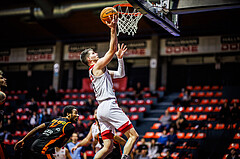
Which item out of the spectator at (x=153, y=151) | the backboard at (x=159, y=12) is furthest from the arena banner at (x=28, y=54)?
the backboard at (x=159, y=12)

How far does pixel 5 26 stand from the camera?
22469 millimetres

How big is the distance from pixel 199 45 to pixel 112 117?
1504 cm

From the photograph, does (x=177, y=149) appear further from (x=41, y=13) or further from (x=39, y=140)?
(x=41, y=13)

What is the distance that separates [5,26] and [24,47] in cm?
240

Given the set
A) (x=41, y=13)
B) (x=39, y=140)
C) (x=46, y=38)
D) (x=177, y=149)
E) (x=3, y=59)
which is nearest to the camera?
(x=39, y=140)

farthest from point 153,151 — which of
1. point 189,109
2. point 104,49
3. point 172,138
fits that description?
point 104,49

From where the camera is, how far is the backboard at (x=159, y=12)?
694 cm

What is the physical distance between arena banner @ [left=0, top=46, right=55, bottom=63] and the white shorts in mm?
18530

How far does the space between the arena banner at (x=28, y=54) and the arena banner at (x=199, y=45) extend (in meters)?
8.22

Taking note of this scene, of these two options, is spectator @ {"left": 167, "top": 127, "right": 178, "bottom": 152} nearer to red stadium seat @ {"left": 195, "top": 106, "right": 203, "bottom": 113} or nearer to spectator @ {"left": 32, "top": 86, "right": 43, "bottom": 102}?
red stadium seat @ {"left": 195, "top": 106, "right": 203, "bottom": 113}

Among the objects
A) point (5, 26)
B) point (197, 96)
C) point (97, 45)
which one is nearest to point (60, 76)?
point (97, 45)

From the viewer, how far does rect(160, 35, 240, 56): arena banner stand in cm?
1861

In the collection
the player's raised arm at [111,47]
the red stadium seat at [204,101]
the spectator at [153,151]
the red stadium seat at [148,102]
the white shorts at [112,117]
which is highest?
the player's raised arm at [111,47]

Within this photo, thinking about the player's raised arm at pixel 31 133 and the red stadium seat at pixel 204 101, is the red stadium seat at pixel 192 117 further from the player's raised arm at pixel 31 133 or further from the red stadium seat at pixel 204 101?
the player's raised arm at pixel 31 133
